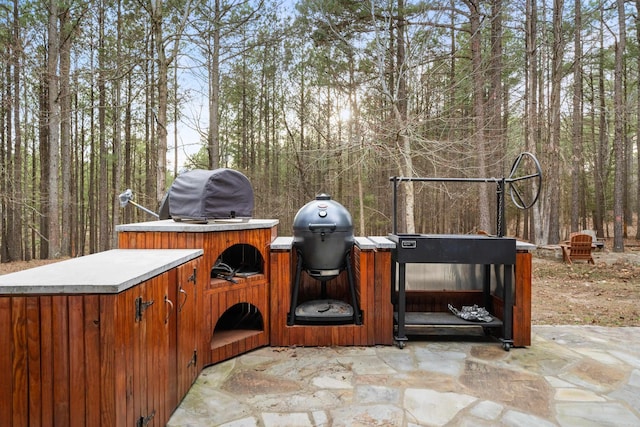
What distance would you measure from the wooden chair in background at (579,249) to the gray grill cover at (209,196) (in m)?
9.00

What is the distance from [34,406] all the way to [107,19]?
1299 centimetres

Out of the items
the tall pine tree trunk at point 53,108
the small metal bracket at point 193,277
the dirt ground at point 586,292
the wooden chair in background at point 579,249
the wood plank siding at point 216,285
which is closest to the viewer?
the small metal bracket at point 193,277

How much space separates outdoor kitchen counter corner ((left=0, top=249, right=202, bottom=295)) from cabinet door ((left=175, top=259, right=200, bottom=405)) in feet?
0.58

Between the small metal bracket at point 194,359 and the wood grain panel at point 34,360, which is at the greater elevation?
the wood grain panel at point 34,360

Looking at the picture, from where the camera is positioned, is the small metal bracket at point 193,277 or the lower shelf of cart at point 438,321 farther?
the lower shelf of cart at point 438,321

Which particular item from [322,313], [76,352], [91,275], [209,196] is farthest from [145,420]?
[322,313]

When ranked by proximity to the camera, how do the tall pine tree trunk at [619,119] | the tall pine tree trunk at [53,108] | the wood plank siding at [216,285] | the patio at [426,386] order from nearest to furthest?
the patio at [426,386], the wood plank siding at [216,285], the tall pine tree trunk at [53,108], the tall pine tree trunk at [619,119]

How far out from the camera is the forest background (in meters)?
8.30

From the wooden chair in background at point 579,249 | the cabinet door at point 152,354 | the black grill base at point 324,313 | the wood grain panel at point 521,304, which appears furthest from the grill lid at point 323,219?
the wooden chair in background at point 579,249

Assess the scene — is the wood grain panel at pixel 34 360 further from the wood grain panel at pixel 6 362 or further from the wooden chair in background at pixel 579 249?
the wooden chair in background at pixel 579 249

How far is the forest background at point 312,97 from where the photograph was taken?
27.2 ft

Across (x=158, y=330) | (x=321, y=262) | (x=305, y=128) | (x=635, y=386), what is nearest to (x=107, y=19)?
(x=305, y=128)

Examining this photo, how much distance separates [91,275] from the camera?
5.38 ft

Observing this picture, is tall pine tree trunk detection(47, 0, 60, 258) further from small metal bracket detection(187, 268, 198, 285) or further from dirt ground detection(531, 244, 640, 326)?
dirt ground detection(531, 244, 640, 326)
